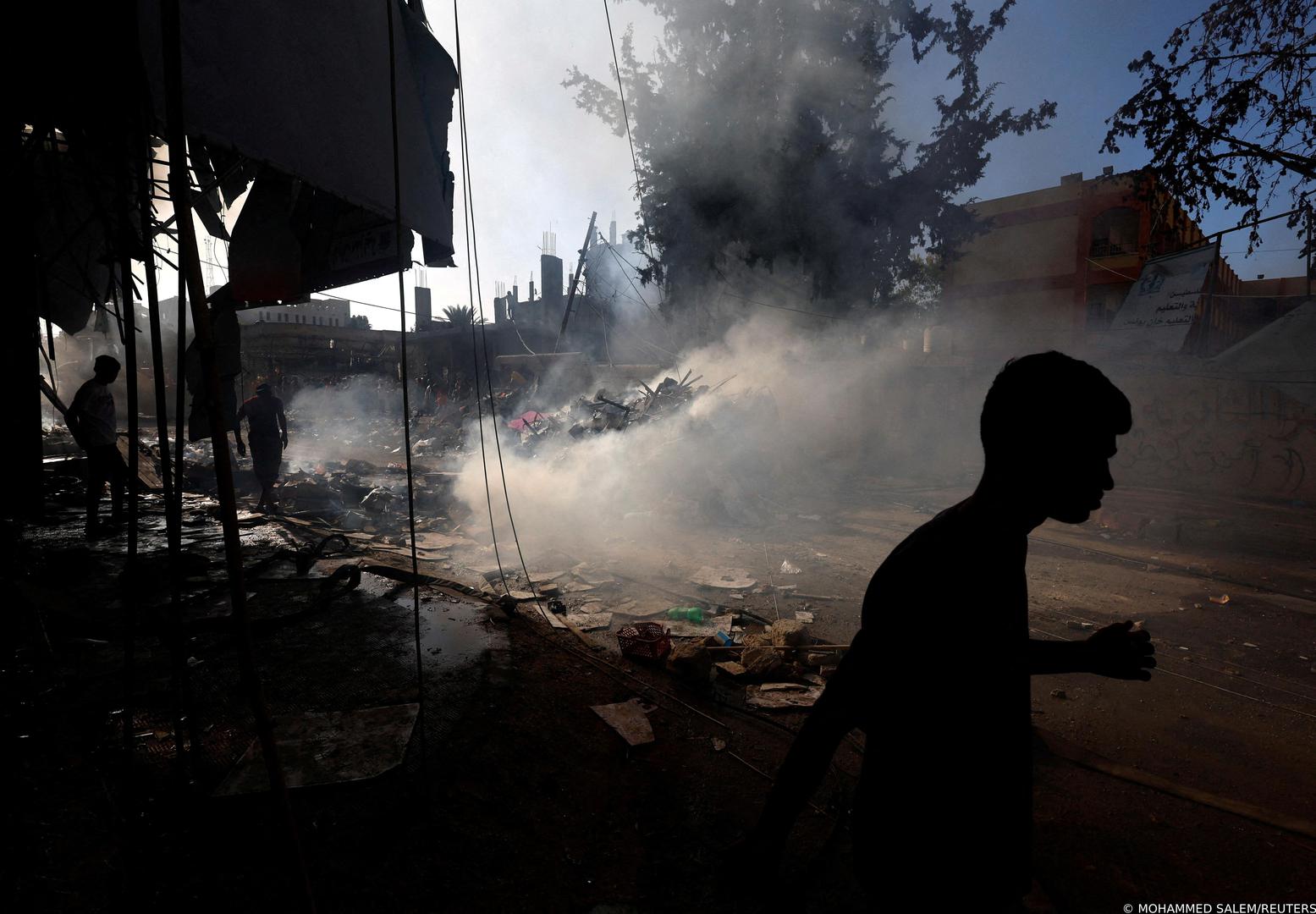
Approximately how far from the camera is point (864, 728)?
1.26m

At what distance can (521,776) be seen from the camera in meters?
2.58

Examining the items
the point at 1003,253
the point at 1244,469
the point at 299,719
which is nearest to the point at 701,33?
the point at 1003,253

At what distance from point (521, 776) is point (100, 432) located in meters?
7.23

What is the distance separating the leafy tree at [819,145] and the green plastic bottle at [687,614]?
15832 millimetres

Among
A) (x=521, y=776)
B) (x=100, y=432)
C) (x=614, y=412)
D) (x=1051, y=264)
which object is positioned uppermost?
(x=1051, y=264)

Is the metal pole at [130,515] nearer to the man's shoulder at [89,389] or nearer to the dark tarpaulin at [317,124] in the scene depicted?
the dark tarpaulin at [317,124]

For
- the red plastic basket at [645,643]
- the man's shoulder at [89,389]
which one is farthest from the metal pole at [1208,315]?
the man's shoulder at [89,389]

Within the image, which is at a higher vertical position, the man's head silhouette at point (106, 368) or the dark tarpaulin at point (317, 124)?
the dark tarpaulin at point (317, 124)

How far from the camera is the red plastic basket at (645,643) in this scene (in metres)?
3.93

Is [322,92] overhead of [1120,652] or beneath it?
overhead

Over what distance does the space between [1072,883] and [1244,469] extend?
1399 cm

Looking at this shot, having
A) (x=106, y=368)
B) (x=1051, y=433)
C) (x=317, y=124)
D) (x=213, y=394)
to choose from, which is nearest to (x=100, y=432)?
(x=106, y=368)

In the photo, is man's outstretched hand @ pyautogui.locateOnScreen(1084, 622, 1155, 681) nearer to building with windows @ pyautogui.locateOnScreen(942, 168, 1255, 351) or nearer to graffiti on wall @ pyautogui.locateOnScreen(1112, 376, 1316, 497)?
graffiti on wall @ pyautogui.locateOnScreen(1112, 376, 1316, 497)

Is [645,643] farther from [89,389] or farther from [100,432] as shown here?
[89,389]
